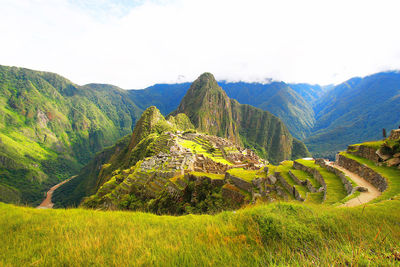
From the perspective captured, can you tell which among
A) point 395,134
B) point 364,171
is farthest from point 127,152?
point 395,134

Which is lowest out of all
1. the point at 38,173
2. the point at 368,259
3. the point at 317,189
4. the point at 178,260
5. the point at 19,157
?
the point at 38,173

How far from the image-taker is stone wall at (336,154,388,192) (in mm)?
11859

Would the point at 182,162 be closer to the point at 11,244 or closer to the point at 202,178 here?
the point at 202,178

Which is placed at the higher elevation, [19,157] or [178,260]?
[178,260]

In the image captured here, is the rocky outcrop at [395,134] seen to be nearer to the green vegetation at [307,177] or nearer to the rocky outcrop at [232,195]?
the green vegetation at [307,177]

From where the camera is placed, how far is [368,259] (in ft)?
9.53

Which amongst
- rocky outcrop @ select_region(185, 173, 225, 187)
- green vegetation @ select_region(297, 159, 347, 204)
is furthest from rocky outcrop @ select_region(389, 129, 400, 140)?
rocky outcrop @ select_region(185, 173, 225, 187)

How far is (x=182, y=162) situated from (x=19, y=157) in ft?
825

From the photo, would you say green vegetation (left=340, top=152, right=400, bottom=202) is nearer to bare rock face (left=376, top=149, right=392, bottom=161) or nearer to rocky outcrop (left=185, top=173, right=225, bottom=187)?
bare rock face (left=376, top=149, right=392, bottom=161)

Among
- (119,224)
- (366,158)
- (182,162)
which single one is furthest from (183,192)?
(366,158)

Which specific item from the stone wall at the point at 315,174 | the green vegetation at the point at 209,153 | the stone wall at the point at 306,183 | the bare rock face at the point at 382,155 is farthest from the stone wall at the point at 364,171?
the green vegetation at the point at 209,153

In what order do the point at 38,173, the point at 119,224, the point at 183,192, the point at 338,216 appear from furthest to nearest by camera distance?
the point at 38,173, the point at 183,192, the point at 119,224, the point at 338,216

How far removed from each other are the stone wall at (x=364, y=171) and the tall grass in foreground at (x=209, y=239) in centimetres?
735

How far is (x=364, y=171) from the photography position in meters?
14.4
